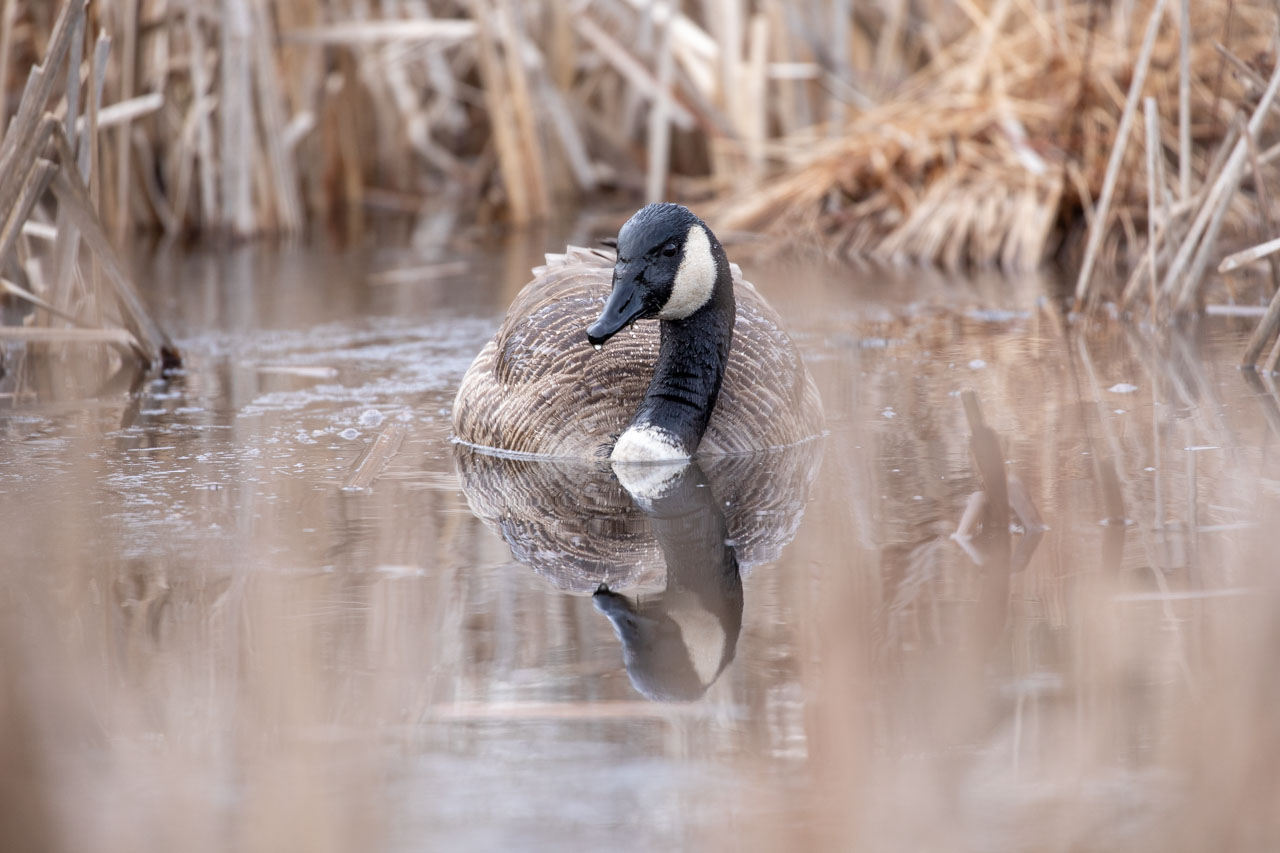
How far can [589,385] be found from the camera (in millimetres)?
5820

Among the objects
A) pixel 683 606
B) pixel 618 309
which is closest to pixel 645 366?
pixel 618 309

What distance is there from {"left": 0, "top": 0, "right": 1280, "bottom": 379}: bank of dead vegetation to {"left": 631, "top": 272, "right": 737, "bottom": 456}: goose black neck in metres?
2.39

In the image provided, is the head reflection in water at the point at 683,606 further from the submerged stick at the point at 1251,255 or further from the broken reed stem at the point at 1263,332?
the submerged stick at the point at 1251,255

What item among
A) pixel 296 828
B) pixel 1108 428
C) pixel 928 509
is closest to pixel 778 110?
pixel 1108 428

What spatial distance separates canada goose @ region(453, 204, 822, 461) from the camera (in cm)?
541

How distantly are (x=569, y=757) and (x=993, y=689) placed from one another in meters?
0.89

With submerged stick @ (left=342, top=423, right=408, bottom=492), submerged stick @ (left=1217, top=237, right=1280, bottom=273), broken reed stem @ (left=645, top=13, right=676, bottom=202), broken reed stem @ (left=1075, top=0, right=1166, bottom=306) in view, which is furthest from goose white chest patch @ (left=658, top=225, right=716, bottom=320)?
broken reed stem @ (left=645, top=13, right=676, bottom=202)

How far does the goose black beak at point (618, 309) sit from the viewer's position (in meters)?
5.16

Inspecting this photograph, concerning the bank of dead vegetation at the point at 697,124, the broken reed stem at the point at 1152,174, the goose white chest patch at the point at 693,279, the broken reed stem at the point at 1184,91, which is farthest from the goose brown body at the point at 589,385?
the broken reed stem at the point at 1184,91

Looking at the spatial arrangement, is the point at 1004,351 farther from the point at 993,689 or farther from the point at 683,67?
the point at 683,67

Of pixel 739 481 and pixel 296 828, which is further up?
pixel 296 828

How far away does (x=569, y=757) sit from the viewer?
9.60ft

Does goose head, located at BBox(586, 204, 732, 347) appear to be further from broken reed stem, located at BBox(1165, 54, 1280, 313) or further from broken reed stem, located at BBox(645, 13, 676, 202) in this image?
broken reed stem, located at BBox(645, 13, 676, 202)

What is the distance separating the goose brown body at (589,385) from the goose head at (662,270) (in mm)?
413
